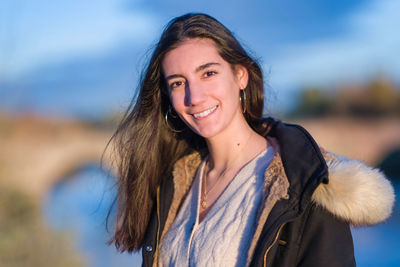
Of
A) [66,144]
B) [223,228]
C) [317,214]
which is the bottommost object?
[66,144]

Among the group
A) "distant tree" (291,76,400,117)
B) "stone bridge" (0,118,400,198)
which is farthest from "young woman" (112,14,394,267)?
"distant tree" (291,76,400,117)

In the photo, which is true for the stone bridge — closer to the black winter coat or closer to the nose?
the nose

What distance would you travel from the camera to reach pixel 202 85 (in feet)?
→ 6.49

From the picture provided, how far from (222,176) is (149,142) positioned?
494 millimetres

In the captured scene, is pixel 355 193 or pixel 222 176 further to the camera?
pixel 222 176

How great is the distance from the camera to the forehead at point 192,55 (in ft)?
6.49

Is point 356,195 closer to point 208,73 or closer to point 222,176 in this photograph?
point 222,176

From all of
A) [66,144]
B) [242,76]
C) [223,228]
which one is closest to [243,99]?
[242,76]

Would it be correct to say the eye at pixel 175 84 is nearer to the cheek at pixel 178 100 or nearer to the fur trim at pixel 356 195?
the cheek at pixel 178 100

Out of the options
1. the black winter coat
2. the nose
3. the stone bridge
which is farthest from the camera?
the stone bridge

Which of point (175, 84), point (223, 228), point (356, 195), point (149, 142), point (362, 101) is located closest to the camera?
point (356, 195)

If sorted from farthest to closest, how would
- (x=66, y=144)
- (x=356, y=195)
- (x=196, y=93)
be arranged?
(x=66, y=144)
(x=196, y=93)
(x=356, y=195)

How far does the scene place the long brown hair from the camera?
223cm

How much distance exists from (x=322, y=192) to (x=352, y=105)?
17.3m
